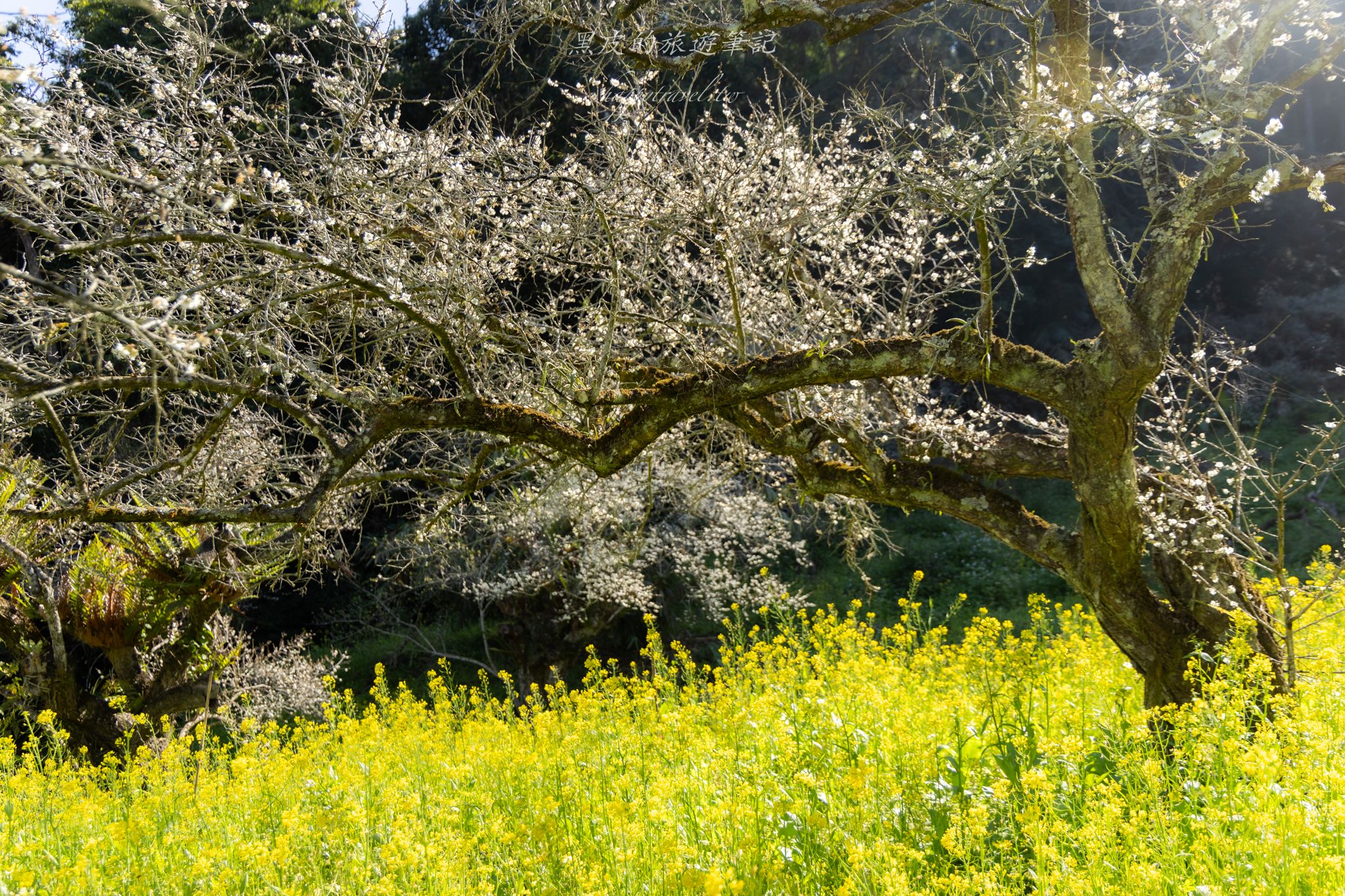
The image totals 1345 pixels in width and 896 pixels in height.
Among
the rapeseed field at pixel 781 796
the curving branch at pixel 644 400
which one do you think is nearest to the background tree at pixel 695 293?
the curving branch at pixel 644 400

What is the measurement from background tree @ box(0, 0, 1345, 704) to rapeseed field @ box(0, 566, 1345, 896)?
0.74 m

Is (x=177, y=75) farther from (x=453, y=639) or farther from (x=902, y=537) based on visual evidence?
(x=902, y=537)

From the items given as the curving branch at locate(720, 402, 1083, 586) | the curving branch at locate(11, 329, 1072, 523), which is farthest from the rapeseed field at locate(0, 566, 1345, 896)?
the curving branch at locate(11, 329, 1072, 523)

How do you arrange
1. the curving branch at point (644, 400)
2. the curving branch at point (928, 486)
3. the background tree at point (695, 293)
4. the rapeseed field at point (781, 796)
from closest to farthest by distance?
1. the rapeseed field at point (781, 796)
2. the background tree at point (695, 293)
3. the curving branch at point (644, 400)
4. the curving branch at point (928, 486)

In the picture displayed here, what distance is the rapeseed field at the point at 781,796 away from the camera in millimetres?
2586

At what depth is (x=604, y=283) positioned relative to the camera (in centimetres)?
521

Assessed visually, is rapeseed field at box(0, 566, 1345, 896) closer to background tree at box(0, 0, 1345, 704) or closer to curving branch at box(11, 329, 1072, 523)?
background tree at box(0, 0, 1345, 704)

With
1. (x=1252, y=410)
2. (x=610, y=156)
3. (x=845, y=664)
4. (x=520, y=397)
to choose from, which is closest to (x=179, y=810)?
(x=520, y=397)

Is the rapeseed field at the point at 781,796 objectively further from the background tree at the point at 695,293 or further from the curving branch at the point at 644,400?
the curving branch at the point at 644,400

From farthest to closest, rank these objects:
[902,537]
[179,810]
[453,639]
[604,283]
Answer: [902,537]
[453,639]
[604,283]
[179,810]

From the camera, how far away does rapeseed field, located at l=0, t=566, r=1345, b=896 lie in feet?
8.48

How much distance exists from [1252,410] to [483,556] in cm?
1023

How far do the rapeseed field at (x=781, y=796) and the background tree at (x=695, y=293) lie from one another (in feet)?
2.42

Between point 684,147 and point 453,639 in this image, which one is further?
point 453,639
